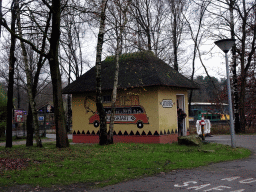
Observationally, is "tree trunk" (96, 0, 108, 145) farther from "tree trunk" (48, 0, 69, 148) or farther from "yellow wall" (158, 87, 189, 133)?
"yellow wall" (158, 87, 189, 133)

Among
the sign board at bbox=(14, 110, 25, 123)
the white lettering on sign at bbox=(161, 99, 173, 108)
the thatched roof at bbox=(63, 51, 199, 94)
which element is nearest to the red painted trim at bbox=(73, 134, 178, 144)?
the white lettering on sign at bbox=(161, 99, 173, 108)

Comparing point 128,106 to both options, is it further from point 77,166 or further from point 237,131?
point 237,131

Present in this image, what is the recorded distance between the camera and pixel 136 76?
→ 634 inches

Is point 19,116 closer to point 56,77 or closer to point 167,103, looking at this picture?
point 56,77

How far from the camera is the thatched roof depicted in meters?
15.4

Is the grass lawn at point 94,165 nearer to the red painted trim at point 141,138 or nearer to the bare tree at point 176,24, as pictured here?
the red painted trim at point 141,138

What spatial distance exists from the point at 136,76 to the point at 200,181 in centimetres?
992

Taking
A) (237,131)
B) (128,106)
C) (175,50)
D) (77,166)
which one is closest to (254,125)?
(237,131)

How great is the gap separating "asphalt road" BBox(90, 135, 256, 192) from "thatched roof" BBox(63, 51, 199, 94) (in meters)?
7.29

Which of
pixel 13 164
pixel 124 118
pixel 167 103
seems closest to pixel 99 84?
pixel 124 118

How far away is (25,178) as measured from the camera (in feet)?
22.6

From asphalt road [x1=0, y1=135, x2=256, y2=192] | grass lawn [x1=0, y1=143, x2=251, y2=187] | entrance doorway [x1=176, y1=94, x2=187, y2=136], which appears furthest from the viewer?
entrance doorway [x1=176, y1=94, x2=187, y2=136]

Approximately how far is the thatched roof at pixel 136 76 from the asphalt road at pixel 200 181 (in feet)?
23.9

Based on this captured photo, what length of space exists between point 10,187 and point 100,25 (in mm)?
9209
